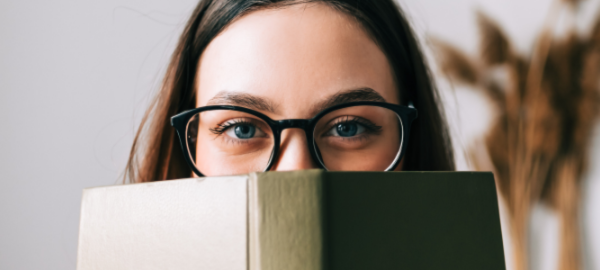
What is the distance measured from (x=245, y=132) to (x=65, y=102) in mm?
728

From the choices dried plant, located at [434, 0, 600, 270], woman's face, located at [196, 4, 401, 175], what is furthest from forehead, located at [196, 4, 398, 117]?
dried plant, located at [434, 0, 600, 270]

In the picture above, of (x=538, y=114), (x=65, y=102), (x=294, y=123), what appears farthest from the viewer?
(x=538, y=114)

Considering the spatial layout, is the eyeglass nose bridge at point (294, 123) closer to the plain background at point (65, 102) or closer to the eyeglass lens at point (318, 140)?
the eyeglass lens at point (318, 140)

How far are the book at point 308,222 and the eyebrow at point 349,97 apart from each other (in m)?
0.31

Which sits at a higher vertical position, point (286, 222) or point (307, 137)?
point (307, 137)

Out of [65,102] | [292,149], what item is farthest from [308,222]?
[65,102]

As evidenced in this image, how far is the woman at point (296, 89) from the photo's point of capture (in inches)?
21.3

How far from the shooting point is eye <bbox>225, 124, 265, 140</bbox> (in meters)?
0.59

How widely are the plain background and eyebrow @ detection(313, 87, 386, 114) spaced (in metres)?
0.62

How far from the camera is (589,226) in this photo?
152 centimetres

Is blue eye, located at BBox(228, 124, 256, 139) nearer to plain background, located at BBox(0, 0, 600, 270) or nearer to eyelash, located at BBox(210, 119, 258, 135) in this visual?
eyelash, located at BBox(210, 119, 258, 135)

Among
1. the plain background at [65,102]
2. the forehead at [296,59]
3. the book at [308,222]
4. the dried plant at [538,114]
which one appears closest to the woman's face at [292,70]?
the forehead at [296,59]

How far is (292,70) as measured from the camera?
1.79ft

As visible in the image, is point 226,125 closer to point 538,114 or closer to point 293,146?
point 293,146
